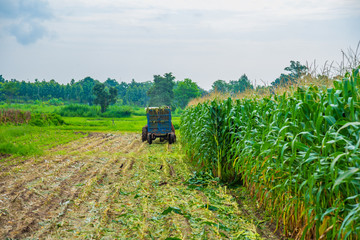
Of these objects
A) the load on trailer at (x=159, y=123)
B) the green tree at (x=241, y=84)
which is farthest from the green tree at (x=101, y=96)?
the load on trailer at (x=159, y=123)

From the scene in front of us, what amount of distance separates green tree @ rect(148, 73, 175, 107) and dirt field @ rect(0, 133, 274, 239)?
189 ft

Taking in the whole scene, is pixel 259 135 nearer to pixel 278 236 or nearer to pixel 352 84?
pixel 278 236

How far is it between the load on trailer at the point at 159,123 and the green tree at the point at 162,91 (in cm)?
4965

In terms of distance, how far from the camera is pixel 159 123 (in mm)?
18000

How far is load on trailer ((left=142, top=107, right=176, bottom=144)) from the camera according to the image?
17781mm

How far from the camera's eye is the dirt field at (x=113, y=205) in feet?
17.3

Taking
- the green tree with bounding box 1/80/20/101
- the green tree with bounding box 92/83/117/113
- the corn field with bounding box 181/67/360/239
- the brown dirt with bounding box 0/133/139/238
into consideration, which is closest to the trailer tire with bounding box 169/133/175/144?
the brown dirt with bounding box 0/133/139/238

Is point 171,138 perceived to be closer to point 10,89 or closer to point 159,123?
point 159,123

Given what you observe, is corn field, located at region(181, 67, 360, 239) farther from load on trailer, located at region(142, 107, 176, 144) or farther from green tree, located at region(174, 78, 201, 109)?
green tree, located at region(174, 78, 201, 109)

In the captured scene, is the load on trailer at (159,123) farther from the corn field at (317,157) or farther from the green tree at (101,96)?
the green tree at (101,96)

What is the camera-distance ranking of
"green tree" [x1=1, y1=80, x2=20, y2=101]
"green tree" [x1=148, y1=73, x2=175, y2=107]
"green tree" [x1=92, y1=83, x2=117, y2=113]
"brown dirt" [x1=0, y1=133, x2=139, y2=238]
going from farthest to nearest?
"green tree" [x1=1, y1=80, x2=20, y2=101]
"green tree" [x1=148, y1=73, x2=175, y2=107]
"green tree" [x1=92, y1=83, x2=117, y2=113]
"brown dirt" [x1=0, y1=133, x2=139, y2=238]

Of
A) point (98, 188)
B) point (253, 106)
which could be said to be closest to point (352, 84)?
point (253, 106)

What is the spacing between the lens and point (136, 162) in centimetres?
1198

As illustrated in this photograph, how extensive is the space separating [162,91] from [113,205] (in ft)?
208
